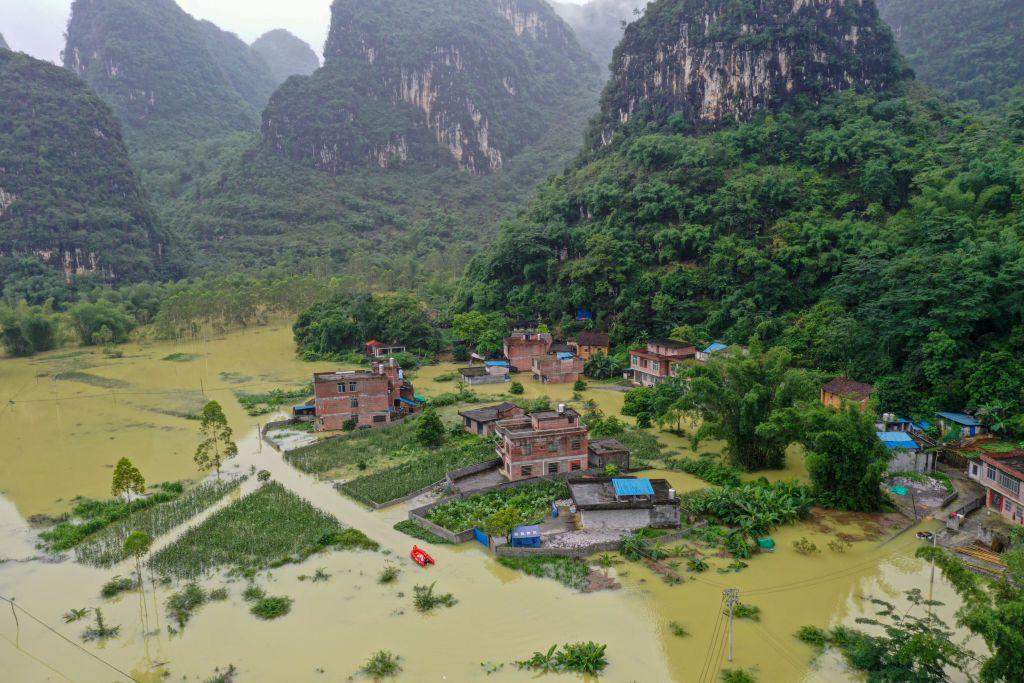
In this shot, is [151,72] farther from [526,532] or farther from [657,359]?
[526,532]

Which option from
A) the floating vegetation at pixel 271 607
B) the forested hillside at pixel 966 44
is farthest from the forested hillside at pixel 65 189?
the forested hillside at pixel 966 44

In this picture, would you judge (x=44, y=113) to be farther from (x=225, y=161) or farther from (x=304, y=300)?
(x=304, y=300)

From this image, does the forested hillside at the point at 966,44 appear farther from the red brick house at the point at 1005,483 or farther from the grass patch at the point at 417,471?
the grass patch at the point at 417,471

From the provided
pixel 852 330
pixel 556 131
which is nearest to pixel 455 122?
pixel 556 131

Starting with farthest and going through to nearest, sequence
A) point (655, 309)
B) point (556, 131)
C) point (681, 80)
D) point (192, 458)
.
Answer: point (556, 131) < point (681, 80) < point (655, 309) < point (192, 458)

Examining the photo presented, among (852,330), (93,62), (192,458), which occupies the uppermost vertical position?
(93,62)

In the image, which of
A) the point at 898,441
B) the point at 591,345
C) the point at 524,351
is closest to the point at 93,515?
the point at 524,351

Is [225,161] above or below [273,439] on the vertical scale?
above
